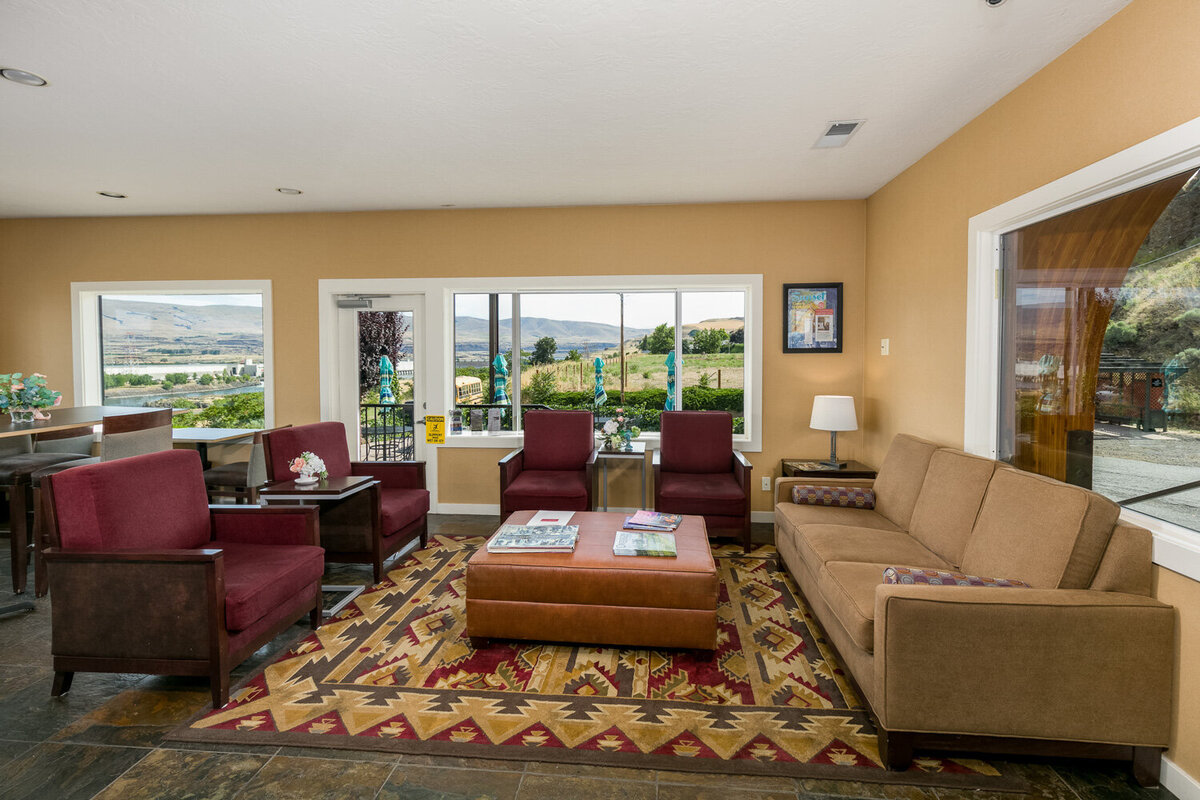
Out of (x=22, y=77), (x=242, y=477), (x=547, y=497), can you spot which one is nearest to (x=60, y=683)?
(x=242, y=477)

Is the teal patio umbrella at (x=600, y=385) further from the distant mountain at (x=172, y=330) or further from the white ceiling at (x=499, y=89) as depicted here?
the distant mountain at (x=172, y=330)

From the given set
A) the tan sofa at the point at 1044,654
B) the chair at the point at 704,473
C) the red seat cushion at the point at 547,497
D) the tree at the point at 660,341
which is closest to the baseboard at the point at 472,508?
the red seat cushion at the point at 547,497

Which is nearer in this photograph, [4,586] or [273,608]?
[273,608]

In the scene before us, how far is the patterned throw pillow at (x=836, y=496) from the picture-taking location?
3617mm

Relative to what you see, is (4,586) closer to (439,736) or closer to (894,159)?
(439,736)

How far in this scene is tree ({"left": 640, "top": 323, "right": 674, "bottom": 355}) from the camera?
5.20 meters

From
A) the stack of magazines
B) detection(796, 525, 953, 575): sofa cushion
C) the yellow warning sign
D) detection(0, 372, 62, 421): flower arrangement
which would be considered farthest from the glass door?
detection(796, 525, 953, 575): sofa cushion

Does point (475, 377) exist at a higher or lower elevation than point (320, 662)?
higher

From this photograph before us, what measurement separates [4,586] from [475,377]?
3.33 m

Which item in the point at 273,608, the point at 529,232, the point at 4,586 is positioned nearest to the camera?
the point at 273,608

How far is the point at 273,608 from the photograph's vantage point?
2.57 m

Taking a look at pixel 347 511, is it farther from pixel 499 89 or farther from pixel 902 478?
pixel 902 478

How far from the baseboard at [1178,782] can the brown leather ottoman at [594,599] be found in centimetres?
151

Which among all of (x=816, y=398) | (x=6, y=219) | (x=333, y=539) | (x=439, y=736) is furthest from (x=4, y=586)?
(x=816, y=398)
